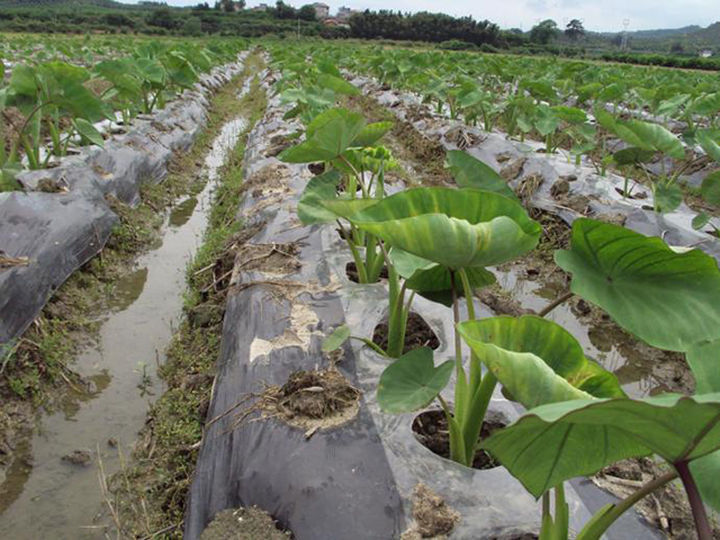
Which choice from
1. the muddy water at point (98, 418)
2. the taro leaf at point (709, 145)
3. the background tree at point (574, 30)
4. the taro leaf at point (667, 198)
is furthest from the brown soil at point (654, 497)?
the background tree at point (574, 30)

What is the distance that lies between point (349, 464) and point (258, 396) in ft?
1.65

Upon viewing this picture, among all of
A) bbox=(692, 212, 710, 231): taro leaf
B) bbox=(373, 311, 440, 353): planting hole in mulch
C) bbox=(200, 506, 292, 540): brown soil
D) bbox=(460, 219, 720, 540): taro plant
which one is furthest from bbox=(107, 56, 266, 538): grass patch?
bbox=(692, 212, 710, 231): taro leaf

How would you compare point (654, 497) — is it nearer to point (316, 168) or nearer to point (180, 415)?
point (180, 415)

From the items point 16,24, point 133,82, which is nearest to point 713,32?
point 16,24

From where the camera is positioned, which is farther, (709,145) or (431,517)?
(709,145)

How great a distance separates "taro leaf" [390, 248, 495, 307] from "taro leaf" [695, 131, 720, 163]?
2.25 metres

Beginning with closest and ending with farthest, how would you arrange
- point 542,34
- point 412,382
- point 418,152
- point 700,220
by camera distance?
point 412,382, point 700,220, point 418,152, point 542,34

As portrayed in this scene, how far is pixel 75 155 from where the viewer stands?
449cm

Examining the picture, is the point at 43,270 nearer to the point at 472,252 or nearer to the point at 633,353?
the point at 472,252

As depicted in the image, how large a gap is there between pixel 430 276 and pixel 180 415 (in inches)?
51.8

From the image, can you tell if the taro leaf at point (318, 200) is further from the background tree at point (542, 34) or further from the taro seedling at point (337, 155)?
the background tree at point (542, 34)

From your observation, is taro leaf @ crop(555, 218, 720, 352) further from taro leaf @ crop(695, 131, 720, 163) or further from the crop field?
taro leaf @ crop(695, 131, 720, 163)

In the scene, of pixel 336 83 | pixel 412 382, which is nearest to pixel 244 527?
pixel 412 382

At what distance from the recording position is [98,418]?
8.11 feet
